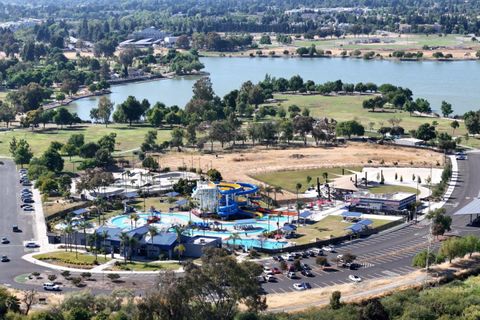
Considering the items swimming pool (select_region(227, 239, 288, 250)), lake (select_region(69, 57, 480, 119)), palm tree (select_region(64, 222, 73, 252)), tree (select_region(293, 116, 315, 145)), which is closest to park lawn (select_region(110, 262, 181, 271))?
swimming pool (select_region(227, 239, 288, 250))

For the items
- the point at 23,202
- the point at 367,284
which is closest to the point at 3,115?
the point at 23,202

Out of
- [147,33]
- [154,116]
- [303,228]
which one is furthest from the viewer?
[147,33]

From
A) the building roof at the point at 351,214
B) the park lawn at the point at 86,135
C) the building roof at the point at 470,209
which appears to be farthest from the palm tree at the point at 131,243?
the park lawn at the point at 86,135

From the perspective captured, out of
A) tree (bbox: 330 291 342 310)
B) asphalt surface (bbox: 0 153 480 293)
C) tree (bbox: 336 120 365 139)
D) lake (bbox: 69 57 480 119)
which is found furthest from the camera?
lake (bbox: 69 57 480 119)

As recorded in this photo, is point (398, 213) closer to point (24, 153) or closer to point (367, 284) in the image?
point (367, 284)

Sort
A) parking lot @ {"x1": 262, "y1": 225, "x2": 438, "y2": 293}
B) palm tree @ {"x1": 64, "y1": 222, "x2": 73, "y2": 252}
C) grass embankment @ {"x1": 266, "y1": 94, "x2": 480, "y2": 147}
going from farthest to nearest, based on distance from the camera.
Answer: grass embankment @ {"x1": 266, "y1": 94, "x2": 480, "y2": 147} → palm tree @ {"x1": 64, "y1": 222, "x2": 73, "y2": 252} → parking lot @ {"x1": 262, "y1": 225, "x2": 438, "y2": 293}

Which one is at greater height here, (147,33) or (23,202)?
(147,33)

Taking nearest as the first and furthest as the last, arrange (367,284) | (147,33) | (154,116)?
(367,284) < (154,116) < (147,33)

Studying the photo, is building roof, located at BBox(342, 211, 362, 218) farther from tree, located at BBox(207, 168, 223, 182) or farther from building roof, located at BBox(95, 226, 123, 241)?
building roof, located at BBox(95, 226, 123, 241)

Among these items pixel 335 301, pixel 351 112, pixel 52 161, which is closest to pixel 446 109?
pixel 351 112
